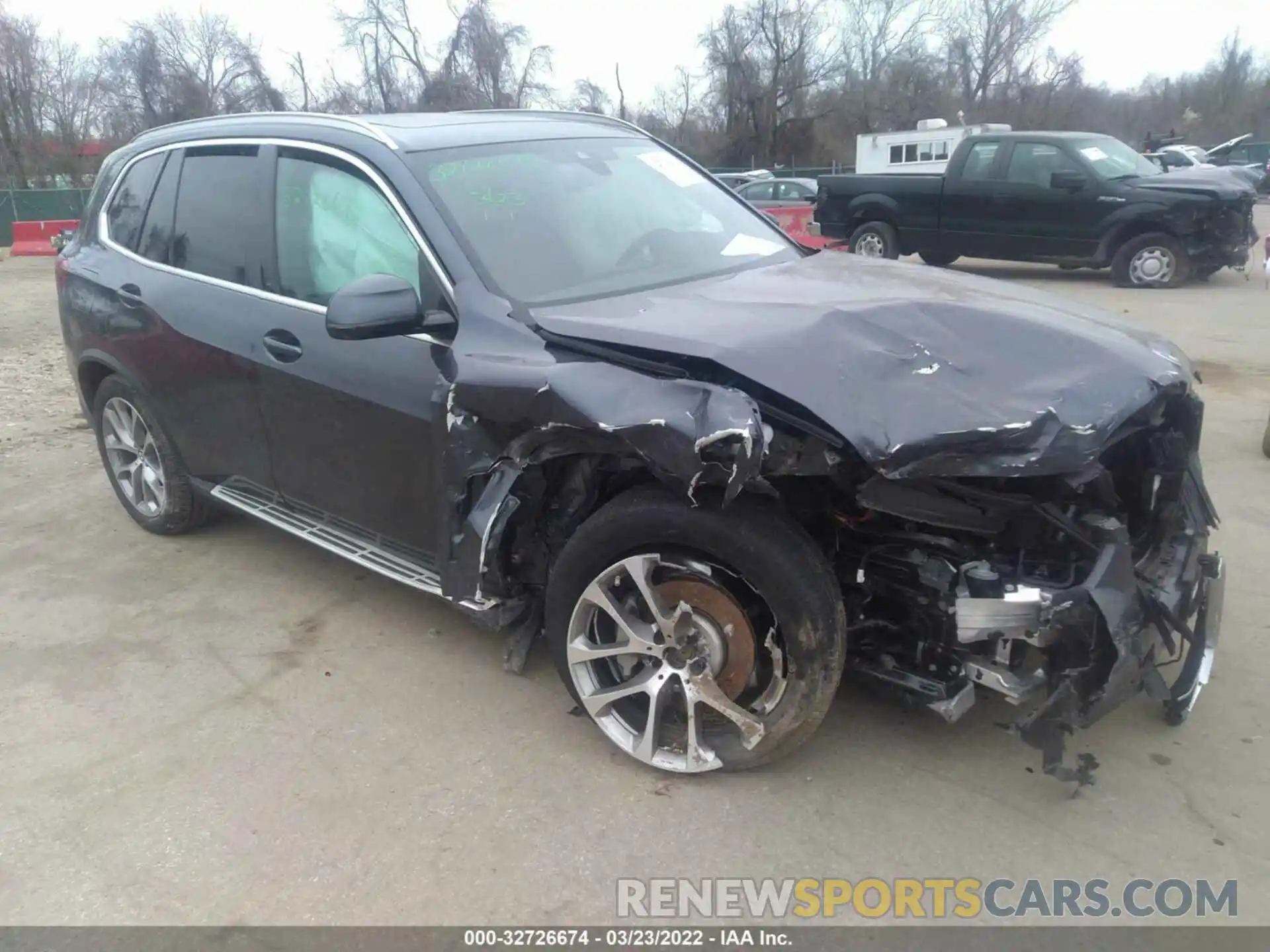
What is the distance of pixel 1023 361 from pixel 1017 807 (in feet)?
4.19

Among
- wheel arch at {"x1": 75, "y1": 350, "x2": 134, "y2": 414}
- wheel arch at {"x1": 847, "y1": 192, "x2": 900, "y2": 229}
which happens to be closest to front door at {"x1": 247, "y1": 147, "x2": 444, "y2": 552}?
wheel arch at {"x1": 75, "y1": 350, "x2": 134, "y2": 414}

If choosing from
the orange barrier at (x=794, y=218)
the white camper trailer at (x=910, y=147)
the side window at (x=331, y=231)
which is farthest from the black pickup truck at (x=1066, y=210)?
the white camper trailer at (x=910, y=147)

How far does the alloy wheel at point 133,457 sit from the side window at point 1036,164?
1094 centimetres

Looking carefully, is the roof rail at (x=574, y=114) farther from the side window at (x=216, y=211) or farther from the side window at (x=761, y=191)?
the side window at (x=761, y=191)

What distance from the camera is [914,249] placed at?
45.1ft

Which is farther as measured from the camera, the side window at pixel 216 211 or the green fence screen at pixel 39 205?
the green fence screen at pixel 39 205

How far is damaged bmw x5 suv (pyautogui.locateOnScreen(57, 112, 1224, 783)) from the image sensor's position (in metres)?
2.66

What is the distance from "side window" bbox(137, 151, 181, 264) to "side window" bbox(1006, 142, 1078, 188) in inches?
421

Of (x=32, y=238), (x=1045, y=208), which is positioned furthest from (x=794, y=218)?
(x=32, y=238)

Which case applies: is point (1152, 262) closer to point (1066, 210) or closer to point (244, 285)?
point (1066, 210)

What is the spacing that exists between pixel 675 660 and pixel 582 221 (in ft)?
5.50

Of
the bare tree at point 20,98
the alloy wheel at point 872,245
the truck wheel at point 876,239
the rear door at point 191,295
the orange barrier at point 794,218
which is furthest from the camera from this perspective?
the bare tree at point 20,98

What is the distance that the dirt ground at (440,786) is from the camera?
272 cm

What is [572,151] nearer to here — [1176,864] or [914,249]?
[1176,864]
